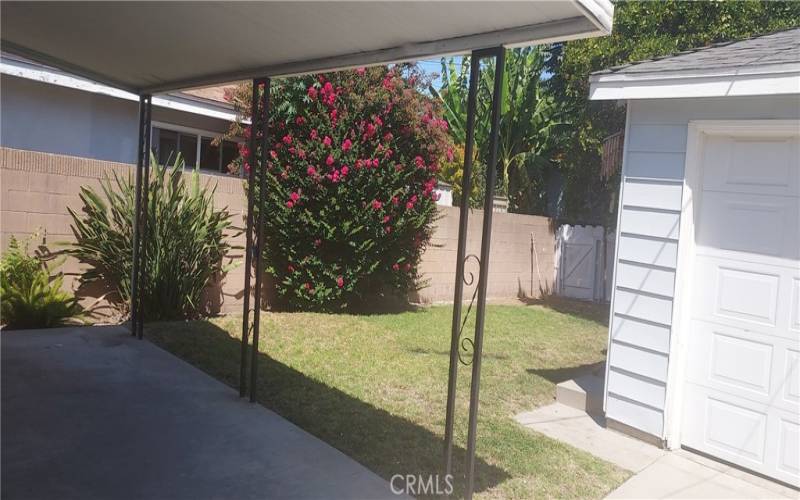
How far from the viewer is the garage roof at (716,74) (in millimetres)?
4246

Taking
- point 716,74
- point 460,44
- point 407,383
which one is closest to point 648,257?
point 716,74

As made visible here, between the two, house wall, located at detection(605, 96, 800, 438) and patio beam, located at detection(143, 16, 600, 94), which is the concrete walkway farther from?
patio beam, located at detection(143, 16, 600, 94)

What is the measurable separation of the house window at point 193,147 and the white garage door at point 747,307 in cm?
819

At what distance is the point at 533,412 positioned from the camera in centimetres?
558

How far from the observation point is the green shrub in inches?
249

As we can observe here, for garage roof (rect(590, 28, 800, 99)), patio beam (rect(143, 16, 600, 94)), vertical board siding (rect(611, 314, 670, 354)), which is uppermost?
garage roof (rect(590, 28, 800, 99))

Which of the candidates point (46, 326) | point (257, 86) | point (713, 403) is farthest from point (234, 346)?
point (713, 403)

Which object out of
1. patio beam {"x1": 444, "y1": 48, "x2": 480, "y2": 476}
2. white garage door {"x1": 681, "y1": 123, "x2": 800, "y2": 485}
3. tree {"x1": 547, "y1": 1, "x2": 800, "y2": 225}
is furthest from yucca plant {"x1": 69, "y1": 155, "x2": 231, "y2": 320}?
tree {"x1": 547, "y1": 1, "x2": 800, "y2": 225}

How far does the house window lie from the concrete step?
23.9 feet

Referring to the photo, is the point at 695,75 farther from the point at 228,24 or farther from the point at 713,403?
the point at 228,24

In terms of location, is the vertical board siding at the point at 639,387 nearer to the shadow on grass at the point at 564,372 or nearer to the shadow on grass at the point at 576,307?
the shadow on grass at the point at 564,372

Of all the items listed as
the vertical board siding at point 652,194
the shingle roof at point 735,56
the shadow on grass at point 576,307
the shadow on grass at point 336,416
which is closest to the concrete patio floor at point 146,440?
the shadow on grass at point 336,416

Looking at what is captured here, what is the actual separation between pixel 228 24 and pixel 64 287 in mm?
4504

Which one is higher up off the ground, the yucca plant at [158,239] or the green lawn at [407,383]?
the yucca plant at [158,239]
